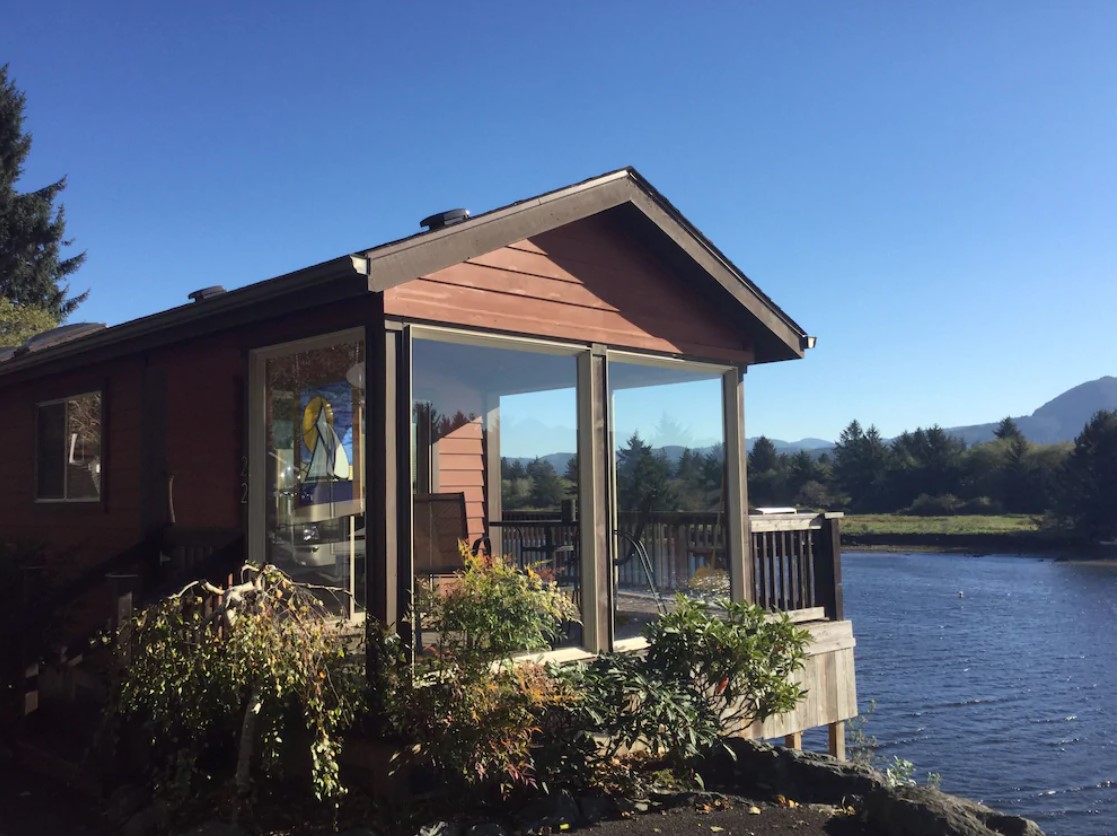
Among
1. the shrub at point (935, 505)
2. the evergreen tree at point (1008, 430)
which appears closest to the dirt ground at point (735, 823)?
the shrub at point (935, 505)

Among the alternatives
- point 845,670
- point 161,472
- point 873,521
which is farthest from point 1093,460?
point 161,472

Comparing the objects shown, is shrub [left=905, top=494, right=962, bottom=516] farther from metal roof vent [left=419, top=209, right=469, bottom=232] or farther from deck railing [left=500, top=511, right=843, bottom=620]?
metal roof vent [left=419, top=209, right=469, bottom=232]

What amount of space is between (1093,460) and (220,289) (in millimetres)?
56106

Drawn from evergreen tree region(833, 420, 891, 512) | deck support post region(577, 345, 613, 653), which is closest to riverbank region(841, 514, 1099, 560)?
evergreen tree region(833, 420, 891, 512)

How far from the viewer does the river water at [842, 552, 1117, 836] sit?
13180 mm

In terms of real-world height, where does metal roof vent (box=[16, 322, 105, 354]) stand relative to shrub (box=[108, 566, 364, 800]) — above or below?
above

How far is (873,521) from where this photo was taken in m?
58.4

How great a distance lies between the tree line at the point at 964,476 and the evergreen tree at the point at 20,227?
108 ft

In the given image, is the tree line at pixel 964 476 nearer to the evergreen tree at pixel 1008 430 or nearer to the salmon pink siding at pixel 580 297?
the evergreen tree at pixel 1008 430

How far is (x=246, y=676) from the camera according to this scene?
4.35 metres

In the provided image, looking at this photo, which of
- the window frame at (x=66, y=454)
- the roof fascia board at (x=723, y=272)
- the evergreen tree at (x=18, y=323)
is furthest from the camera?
the evergreen tree at (x=18, y=323)

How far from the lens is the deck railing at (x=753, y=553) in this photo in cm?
746

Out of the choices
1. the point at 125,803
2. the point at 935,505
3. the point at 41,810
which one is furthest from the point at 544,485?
the point at 935,505

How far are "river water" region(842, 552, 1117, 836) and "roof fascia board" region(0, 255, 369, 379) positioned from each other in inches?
442
